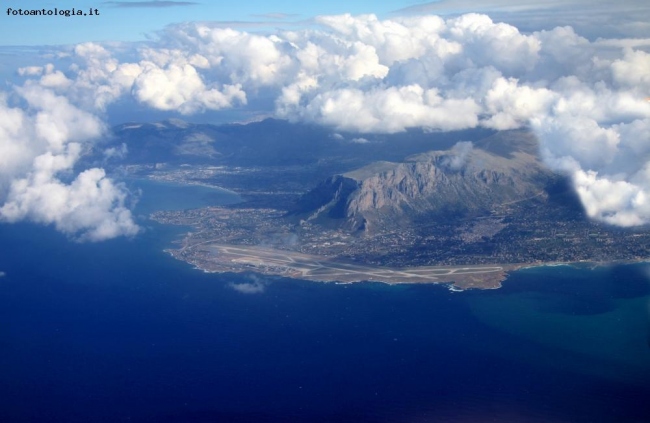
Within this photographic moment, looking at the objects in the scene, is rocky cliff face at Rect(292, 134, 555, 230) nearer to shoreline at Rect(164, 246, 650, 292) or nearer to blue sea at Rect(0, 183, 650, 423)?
shoreline at Rect(164, 246, 650, 292)

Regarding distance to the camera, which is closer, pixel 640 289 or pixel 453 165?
pixel 640 289

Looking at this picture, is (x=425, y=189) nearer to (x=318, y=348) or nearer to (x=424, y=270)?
(x=424, y=270)

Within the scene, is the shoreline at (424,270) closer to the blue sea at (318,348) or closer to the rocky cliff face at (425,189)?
the blue sea at (318,348)

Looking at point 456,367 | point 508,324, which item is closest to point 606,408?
point 456,367

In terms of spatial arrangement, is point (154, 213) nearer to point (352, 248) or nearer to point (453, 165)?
point (352, 248)

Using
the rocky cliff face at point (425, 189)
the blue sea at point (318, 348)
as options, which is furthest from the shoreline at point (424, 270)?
the rocky cliff face at point (425, 189)

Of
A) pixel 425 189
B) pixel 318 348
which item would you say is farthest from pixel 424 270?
pixel 425 189
